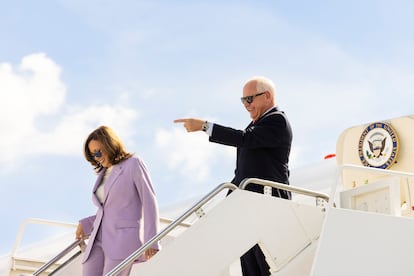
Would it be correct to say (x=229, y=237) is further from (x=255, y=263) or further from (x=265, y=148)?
(x=265, y=148)

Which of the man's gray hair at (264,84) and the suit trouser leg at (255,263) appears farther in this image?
the man's gray hair at (264,84)

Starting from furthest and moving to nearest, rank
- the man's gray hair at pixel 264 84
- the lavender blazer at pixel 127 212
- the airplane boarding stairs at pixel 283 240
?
the man's gray hair at pixel 264 84
the lavender blazer at pixel 127 212
the airplane boarding stairs at pixel 283 240

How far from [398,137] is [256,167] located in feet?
9.67

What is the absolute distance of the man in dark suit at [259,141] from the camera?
18.5 ft

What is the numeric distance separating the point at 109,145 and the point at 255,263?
56.6 inches

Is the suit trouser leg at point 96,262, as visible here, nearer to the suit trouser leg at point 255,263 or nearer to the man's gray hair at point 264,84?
the suit trouser leg at point 255,263

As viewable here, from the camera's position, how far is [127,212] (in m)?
5.96

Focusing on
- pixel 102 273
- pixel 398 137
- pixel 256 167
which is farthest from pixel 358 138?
pixel 102 273

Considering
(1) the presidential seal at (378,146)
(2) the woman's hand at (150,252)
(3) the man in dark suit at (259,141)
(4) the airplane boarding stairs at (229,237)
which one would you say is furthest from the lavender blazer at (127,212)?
(1) the presidential seal at (378,146)

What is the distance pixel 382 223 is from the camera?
5.41 metres

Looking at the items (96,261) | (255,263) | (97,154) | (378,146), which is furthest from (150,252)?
(378,146)

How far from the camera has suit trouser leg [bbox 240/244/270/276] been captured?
5703 mm

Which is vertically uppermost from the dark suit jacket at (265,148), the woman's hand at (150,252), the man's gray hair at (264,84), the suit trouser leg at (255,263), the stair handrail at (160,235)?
the man's gray hair at (264,84)

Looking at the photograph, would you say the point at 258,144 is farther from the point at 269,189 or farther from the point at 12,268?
the point at 12,268
